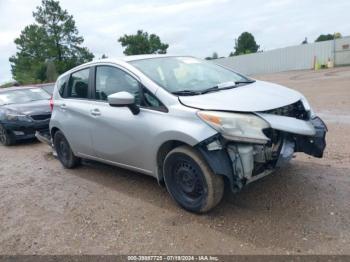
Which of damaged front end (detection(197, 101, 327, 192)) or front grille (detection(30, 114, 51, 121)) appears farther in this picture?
front grille (detection(30, 114, 51, 121))

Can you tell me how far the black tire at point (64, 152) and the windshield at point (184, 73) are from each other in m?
2.14

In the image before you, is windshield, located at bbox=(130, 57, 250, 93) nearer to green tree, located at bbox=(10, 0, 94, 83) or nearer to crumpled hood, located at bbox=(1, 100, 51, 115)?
→ crumpled hood, located at bbox=(1, 100, 51, 115)

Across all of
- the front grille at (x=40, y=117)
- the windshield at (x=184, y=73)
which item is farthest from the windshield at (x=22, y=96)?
the windshield at (x=184, y=73)

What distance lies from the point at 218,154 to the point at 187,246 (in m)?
0.91

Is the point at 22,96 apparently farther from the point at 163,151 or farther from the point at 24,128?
the point at 163,151

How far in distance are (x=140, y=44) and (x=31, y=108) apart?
46.9 m

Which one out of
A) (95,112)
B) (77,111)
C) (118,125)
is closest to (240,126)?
(118,125)

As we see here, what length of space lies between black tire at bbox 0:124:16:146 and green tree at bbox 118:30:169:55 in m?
45.1

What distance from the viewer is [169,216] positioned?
3.91 metres

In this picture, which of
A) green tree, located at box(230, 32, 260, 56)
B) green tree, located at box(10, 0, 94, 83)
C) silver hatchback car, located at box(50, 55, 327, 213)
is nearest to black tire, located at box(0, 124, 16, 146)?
silver hatchback car, located at box(50, 55, 327, 213)

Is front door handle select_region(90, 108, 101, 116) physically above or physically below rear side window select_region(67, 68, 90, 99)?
below

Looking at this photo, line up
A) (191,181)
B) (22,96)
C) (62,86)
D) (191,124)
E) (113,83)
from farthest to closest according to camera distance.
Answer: (22,96), (62,86), (113,83), (191,181), (191,124)

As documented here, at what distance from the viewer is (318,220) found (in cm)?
350

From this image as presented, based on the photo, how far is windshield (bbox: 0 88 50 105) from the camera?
9452 mm
